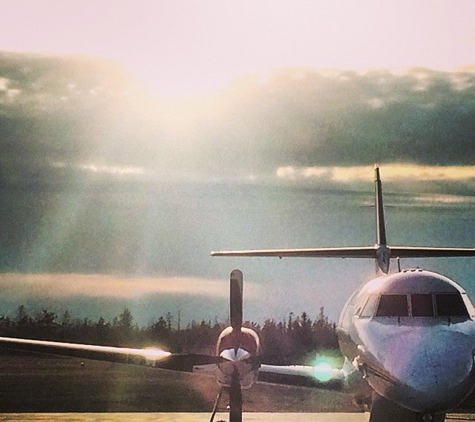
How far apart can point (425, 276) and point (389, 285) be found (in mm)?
559

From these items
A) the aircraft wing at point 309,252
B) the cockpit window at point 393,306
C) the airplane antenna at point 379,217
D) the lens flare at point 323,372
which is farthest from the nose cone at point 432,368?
the airplane antenna at point 379,217

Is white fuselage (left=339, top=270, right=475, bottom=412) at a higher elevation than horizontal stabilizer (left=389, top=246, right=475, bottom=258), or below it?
below

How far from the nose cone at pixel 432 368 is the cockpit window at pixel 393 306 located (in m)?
0.65

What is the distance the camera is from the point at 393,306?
33.6 ft

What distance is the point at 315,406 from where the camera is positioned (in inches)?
1312

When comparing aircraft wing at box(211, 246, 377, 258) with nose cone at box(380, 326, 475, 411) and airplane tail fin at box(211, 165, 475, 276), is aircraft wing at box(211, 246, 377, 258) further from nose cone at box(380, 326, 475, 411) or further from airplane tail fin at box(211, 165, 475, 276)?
nose cone at box(380, 326, 475, 411)

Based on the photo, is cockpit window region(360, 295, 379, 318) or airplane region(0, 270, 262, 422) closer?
cockpit window region(360, 295, 379, 318)

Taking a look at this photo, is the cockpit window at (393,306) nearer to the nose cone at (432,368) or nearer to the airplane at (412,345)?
the airplane at (412,345)

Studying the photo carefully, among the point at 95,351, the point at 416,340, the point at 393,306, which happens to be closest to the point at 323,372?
the point at 393,306

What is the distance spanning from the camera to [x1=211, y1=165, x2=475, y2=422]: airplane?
8742mm

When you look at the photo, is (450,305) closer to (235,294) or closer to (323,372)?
(323,372)

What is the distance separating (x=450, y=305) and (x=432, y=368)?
1597mm

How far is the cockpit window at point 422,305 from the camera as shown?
388 inches

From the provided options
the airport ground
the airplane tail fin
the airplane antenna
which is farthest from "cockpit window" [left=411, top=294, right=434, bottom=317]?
the airport ground
